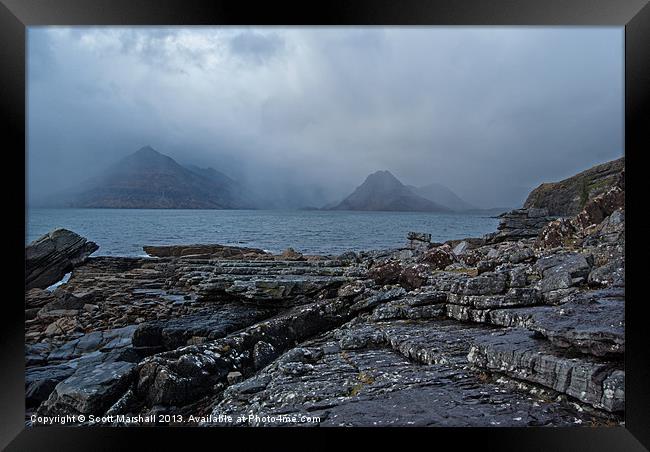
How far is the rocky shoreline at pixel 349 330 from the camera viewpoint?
3.17 meters

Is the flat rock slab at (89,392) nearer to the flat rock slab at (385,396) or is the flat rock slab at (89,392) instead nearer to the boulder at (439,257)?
the flat rock slab at (385,396)

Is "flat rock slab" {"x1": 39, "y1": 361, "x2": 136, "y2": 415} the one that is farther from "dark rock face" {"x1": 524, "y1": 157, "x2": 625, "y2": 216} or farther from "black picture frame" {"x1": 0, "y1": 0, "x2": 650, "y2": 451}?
"dark rock face" {"x1": 524, "y1": 157, "x2": 625, "y2": 216}

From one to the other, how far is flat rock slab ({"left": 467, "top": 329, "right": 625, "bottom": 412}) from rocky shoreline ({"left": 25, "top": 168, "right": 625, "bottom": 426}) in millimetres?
12

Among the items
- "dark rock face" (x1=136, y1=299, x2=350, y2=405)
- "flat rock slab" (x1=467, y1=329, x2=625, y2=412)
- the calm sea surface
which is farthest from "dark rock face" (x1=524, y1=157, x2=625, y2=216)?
"dark rock face" (x1=136, y1=299, x2=350, y2=405)

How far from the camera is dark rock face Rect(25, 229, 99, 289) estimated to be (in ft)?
12.8

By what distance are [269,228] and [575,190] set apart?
4.08 meters

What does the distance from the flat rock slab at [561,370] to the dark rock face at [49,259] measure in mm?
5030

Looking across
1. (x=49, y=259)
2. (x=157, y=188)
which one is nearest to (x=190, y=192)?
(x=157, y=188)

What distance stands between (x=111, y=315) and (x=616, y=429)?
5.84 metres

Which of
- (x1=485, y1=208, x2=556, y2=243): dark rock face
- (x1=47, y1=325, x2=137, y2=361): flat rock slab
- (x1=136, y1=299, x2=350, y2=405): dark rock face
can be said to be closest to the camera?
(x1=136, y1=299, x2=350, y2=405): dark rock face

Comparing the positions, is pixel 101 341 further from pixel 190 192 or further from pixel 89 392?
pixel 190 192

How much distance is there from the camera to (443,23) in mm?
3449

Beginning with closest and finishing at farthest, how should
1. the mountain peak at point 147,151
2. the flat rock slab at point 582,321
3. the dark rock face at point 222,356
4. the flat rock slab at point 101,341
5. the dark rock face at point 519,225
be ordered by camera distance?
1. the flat rock slab at point 582,321
2. the dark rock face at point 222,356
3. the flat rock slab at point 101,341
4. the mountain peak at point 147,151
5. the dark rock face at point 519,225

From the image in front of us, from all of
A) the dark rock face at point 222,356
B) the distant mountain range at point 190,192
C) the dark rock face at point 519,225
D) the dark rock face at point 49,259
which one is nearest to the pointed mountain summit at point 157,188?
the distant mountain range at point 190,192
